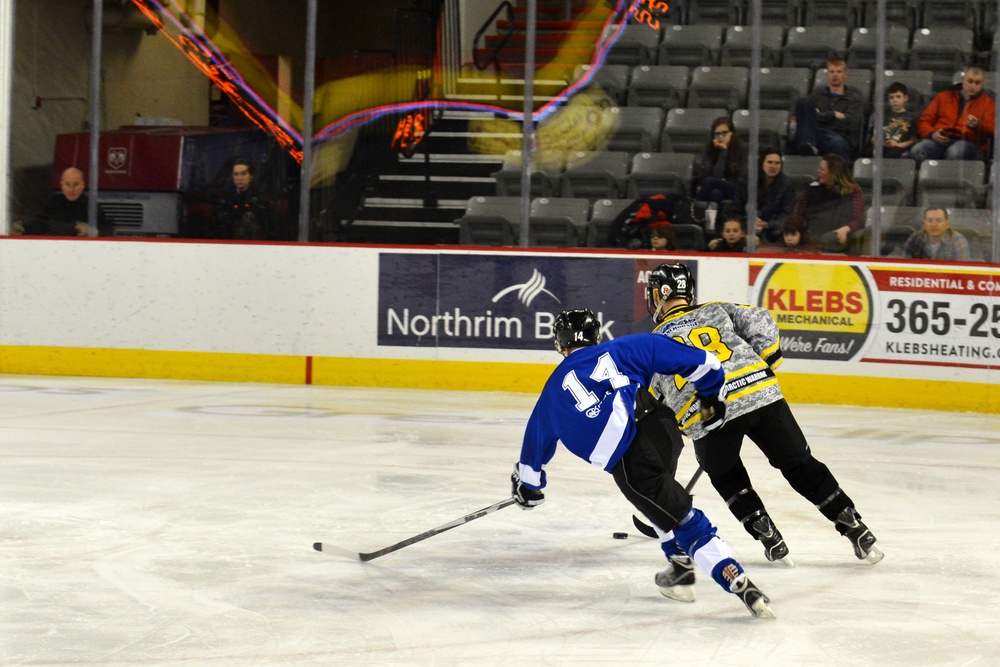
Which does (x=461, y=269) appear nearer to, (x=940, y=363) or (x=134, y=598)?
(x=940, y=363)

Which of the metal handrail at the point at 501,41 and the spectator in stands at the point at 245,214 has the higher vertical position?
the metal handrail at the point at 501,41

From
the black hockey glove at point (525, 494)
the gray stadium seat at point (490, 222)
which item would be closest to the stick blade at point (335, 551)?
the black hockey glove at point (525, 494)

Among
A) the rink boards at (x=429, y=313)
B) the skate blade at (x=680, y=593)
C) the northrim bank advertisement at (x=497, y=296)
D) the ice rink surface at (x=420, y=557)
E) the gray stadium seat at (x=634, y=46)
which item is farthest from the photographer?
the gray stadium seat at (x=634, y=46)

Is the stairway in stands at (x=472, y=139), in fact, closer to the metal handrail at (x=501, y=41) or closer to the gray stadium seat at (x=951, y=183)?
the metal handrail at (x=501, y=41)

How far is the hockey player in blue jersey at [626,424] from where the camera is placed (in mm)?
3646

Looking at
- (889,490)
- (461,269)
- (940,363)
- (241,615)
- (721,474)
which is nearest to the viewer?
(241,615)

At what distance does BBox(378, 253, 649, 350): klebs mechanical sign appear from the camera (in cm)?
931

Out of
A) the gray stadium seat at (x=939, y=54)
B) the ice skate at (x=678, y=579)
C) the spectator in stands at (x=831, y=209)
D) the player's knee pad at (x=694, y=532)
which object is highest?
the gray stadium seat at (x=939, y=54)

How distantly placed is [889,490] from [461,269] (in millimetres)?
4307

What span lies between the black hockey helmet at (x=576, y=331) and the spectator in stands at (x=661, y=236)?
5750 mm

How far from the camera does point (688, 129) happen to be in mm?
9781

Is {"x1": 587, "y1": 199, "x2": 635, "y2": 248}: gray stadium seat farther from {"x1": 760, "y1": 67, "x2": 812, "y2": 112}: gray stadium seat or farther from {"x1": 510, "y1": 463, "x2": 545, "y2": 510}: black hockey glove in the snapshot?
{"x1": 510, "y1": 463, "x2": 545, "y2": 510}: black hockey glove

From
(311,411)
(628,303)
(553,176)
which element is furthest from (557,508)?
(553,176)

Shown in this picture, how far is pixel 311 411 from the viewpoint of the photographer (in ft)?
26.5
